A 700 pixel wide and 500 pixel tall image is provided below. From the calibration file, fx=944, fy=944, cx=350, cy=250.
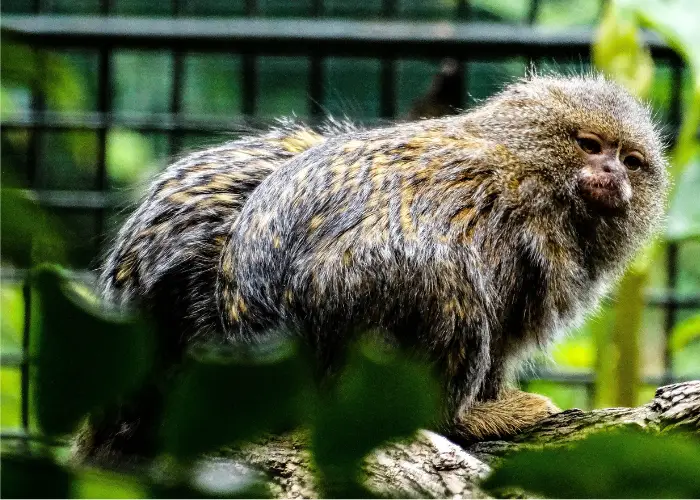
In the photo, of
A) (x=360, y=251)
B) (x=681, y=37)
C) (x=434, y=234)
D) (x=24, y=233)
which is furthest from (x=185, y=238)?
(x=681, y=37)

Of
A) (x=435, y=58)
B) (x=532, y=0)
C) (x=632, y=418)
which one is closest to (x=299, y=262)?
(x=632, y=418)

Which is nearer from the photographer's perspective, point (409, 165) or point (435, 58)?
point (409, 165)

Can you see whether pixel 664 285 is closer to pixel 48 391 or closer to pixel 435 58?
pixel 435 58

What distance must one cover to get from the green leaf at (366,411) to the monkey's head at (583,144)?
1.65m

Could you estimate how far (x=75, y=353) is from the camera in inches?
14.0

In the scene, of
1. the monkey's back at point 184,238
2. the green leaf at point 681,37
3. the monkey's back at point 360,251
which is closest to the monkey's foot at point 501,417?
the monkey's back at point 360,251

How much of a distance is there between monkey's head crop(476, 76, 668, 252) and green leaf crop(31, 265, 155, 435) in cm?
169

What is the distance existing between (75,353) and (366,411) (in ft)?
0.38

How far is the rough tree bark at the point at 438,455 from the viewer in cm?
45

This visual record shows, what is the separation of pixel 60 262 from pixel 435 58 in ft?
11.0

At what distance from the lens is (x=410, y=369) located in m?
0.36

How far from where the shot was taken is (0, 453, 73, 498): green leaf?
339mm

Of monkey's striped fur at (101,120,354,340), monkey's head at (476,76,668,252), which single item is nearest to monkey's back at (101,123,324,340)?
monkey's striped fur at (101,120,354,340)

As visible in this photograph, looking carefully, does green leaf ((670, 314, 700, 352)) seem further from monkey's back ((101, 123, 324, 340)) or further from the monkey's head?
monkey's back ((101, 123, 324, 340))
